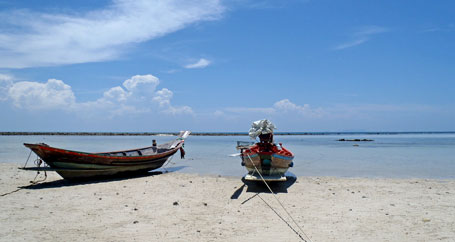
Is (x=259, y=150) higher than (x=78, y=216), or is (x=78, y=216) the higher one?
(x=259, y=150)

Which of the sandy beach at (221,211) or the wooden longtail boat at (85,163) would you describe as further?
the wooden longtail boat at (85,163)

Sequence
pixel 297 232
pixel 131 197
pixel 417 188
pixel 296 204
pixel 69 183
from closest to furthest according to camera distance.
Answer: pixel 297 232, pixel 296 204, pixel 131 197, pixel 417 188, pixel 69 183

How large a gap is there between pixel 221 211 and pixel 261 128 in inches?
225

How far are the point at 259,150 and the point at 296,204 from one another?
3325 millimetres

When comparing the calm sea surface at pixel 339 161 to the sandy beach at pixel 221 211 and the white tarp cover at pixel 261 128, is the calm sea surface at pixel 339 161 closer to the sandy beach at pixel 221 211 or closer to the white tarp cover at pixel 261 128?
the white tarp cover at pixel 261 128

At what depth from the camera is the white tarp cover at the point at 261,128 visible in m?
13.7

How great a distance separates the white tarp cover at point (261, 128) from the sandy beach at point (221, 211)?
2.31 meters

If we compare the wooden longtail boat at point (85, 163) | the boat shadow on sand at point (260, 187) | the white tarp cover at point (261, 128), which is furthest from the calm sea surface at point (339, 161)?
the wooden longtail boat at point (85, 163)

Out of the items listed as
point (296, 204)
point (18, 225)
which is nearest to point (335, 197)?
point (296, 204)

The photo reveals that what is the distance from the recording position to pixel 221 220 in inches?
312

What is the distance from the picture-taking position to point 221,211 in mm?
8859

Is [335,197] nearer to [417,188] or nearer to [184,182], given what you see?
[417,188]

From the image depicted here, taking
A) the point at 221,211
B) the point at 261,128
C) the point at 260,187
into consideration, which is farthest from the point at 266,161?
the point at 221,211

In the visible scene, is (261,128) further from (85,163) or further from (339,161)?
(339,161)
